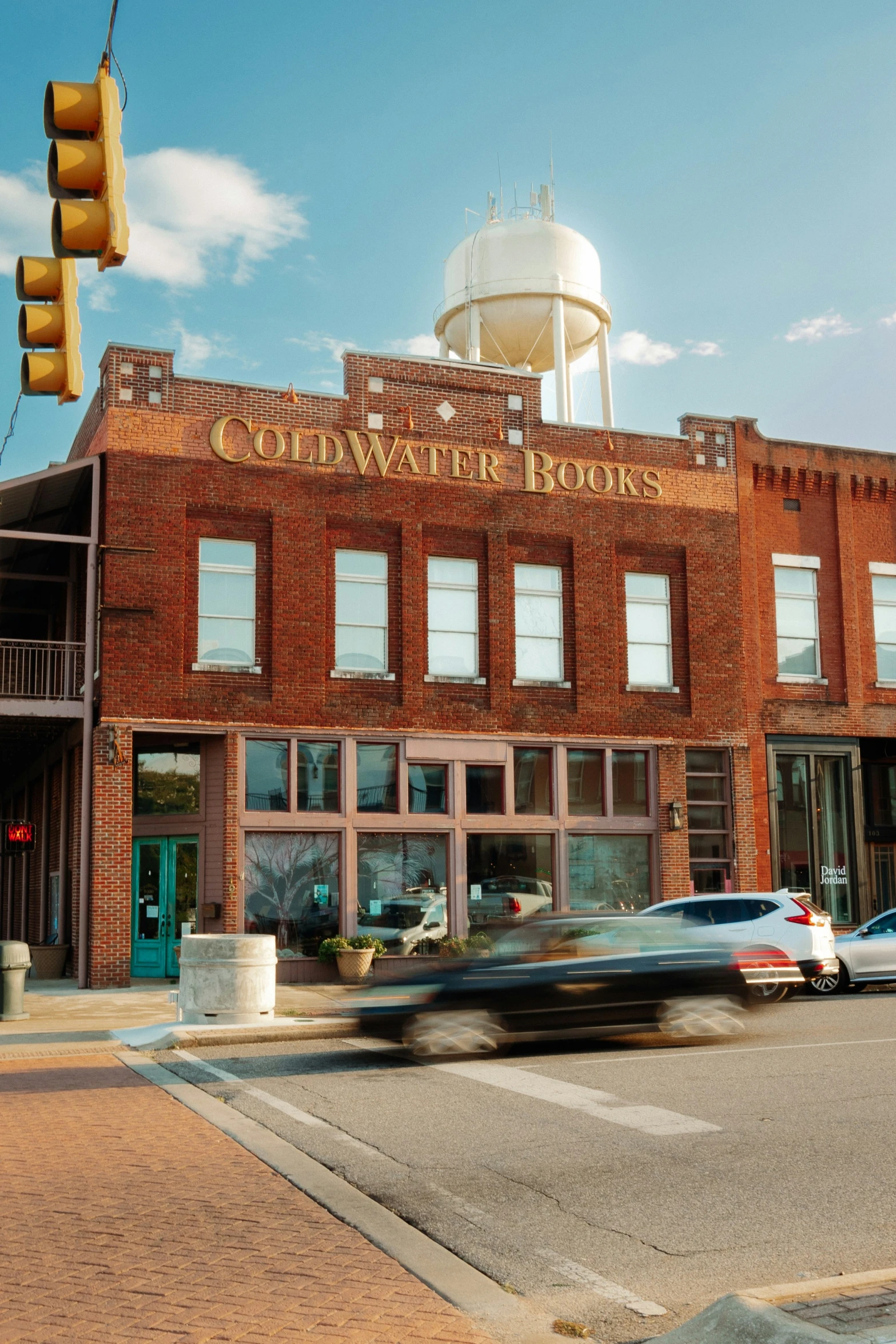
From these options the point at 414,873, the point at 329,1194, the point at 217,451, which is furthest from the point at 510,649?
the point at 329,1194

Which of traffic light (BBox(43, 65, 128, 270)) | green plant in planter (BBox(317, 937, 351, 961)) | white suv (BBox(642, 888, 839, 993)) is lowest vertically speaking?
green plant in planter (BBox(317, 937, 351, 961))

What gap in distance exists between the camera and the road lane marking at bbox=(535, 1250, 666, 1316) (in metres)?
5.50

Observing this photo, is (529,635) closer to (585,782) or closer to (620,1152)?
(585,782)

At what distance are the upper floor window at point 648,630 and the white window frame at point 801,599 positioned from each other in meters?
2.57

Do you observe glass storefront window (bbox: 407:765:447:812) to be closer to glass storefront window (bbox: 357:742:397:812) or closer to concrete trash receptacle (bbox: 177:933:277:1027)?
glass storefront window (bbox: 357:742:397:812)

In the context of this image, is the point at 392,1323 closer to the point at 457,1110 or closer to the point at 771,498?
the point at 457,1110

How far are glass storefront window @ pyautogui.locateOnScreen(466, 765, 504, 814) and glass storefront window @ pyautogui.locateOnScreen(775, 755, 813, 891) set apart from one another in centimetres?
585

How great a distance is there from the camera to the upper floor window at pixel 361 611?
23.0m

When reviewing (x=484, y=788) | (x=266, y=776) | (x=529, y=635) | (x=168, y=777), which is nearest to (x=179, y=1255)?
(x=266, y=776)

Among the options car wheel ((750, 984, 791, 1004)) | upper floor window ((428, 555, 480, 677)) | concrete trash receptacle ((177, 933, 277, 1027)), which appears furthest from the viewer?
upper floor window ((428, 555, 480, 677))

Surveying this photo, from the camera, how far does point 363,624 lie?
23109 mm

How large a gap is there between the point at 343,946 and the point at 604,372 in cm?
1500

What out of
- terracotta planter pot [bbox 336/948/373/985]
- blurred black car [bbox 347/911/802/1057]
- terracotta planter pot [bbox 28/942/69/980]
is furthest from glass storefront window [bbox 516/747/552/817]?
blurred black car [bbox 347/911/802/1057]

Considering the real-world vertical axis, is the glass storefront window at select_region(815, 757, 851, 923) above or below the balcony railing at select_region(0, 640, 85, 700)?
below
